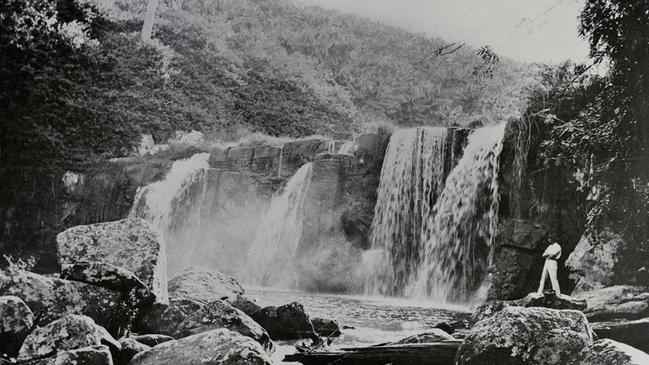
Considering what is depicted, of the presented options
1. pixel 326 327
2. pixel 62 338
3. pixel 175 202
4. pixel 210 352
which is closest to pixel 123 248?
pixel 62 338

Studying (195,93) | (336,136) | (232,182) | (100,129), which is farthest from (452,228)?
(100,129)

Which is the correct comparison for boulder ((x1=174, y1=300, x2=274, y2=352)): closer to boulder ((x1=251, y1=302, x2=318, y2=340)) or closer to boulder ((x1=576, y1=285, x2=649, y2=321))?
boulder ((x1=251, y1=302, x2=318, y2=340))

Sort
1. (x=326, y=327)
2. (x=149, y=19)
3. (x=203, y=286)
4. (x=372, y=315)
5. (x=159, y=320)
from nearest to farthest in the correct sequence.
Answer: (x=159, y=320) < (x=326, y=327) < (x=203, y=286) < (x=372, y=315) < (x=149, y=19)

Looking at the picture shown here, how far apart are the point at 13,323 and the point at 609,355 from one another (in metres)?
2.98

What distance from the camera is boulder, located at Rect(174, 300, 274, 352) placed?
3.97 m

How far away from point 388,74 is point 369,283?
239 inches

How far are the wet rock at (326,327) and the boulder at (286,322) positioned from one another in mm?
146

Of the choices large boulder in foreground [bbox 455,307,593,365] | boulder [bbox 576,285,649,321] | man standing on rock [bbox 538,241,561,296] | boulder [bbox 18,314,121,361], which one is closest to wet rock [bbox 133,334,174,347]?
boulder [bbox 18,314,121,361]

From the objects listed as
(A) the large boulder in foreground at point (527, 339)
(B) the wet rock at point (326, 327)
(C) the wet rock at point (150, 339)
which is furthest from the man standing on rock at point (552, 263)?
(C) the wet rock at point (150, 339)

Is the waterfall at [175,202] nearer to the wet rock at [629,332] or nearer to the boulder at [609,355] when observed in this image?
the wet rock at [629,332]

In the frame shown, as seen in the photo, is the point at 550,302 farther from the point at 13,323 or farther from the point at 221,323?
the point at 13,323

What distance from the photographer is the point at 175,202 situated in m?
11.4

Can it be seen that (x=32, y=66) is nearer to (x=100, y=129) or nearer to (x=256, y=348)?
(x=100, y=129)

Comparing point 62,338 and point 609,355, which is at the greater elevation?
point 609,355
